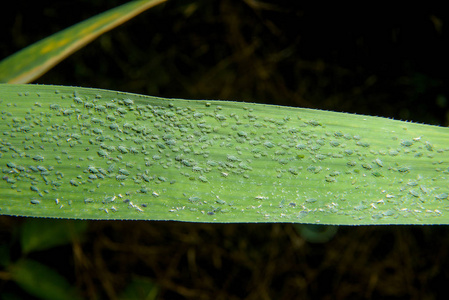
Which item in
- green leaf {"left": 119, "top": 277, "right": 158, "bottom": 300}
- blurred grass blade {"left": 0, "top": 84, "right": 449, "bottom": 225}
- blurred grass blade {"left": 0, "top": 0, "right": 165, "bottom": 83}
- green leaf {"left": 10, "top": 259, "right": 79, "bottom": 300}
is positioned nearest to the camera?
blurred grass blade {"left": 0, "top": 84, "right": 449, "bottom": 225}

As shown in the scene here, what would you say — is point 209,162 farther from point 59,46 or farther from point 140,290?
point 140,290

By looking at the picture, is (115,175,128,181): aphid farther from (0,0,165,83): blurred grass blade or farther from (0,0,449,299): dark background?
(0,0,449,299): dark background

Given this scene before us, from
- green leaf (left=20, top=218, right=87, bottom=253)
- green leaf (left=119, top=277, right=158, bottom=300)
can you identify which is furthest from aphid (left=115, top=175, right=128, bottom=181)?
green leaf (left=119, top=277, right=158, bottom=300)

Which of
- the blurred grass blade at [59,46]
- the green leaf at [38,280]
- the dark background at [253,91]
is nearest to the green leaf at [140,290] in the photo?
the dark background at [253,91]

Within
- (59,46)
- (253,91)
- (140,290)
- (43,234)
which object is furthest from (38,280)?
(253,91)

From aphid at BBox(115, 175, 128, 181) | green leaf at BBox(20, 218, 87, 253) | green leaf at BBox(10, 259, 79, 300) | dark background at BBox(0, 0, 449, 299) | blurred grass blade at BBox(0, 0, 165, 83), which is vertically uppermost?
dark background at BBox(0, 0, 449, 299)

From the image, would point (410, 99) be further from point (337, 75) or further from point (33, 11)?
point (33, 11)

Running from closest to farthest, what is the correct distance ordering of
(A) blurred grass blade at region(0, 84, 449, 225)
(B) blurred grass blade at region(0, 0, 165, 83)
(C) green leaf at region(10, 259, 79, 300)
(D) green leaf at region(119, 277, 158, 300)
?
(A) blurred grass blade at region(0, 84, 449, 225), (B) blurred grass blade at region(0, 0, 165, 83), (C) green leaf at region(10, 259, 79, 300), (D) green leaf at region(119, 277, 158, 300)

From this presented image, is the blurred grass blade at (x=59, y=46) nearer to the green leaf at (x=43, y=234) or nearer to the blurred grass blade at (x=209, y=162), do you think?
the blurred grass blade at (x=209, y=162)

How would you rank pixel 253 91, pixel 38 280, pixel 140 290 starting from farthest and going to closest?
pixel 253 91 → pixel 140 290 → pixel 38 280
